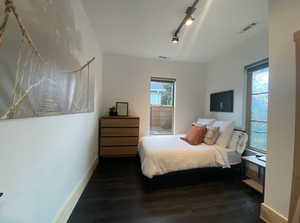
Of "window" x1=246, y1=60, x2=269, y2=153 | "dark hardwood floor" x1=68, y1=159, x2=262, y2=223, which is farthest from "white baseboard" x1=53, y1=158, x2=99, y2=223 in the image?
"window" x1=246, y1=60, x2=269, y2=153

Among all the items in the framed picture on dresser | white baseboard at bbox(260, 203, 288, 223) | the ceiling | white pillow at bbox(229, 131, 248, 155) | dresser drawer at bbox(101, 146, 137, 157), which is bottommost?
white baseboard at bbox(260, 203, 288, 223)

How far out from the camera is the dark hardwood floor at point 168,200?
1466 mm

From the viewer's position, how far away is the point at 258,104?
2.46 meters

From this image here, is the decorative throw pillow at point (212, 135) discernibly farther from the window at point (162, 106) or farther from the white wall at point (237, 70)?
the window at point (162, 106)

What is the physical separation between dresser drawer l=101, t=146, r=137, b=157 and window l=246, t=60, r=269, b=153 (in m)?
2.37

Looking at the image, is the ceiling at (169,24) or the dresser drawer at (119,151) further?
the dresser drawer at (119,151)

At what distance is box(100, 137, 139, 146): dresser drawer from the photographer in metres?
3.02

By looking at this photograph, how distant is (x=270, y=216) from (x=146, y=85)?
317 cm

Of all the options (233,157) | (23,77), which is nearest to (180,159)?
(233,157)

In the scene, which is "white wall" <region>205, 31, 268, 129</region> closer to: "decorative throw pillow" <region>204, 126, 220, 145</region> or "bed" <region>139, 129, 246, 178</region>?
"decorative throw pillow" <region>204, 126, 220, 145</region>

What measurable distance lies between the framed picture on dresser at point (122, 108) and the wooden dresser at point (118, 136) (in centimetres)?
34

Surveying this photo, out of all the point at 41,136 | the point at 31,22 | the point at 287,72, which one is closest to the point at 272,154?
the point at 287,72

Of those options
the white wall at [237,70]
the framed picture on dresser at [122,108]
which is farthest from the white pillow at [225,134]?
the framed picture on dresser at [122,108]

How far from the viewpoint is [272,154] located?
1.43 meters
